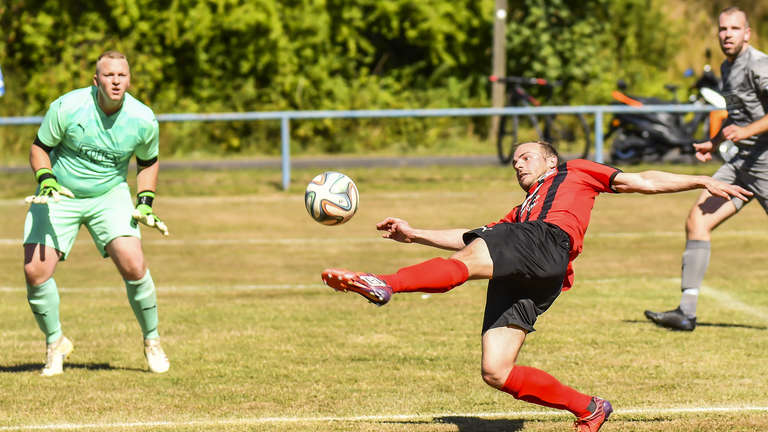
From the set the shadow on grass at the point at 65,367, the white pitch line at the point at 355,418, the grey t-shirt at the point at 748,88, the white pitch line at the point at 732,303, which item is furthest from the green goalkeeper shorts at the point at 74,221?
the white pitch line at the point at 732,303

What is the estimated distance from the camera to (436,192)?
718 inches

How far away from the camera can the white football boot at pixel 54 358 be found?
7.48 metres

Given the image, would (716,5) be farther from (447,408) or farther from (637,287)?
(447,408)

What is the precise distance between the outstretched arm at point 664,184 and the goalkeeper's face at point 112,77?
10.4 feet

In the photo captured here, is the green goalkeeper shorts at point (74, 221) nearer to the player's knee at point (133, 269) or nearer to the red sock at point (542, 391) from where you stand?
Answer: the player's knee at point (133, 269)

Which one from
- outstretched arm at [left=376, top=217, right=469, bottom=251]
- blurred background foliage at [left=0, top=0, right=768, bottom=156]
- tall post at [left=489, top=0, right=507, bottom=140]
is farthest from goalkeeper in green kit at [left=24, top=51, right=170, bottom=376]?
tall post at [left=489, top=0, right=507, bottom=140]

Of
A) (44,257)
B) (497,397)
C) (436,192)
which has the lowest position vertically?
(436,192)

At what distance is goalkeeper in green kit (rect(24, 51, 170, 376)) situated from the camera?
23.9ft

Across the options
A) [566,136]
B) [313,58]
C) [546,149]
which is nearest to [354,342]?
[546,149]

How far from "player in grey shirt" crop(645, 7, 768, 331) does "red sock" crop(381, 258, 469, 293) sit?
3546 millimetres

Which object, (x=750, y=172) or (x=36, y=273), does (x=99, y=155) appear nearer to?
(x=36, y=273)

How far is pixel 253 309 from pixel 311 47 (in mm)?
17705

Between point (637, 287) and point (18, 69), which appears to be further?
point (18, 69)

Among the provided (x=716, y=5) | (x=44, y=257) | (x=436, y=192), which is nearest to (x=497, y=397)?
(x=44, y=257)
